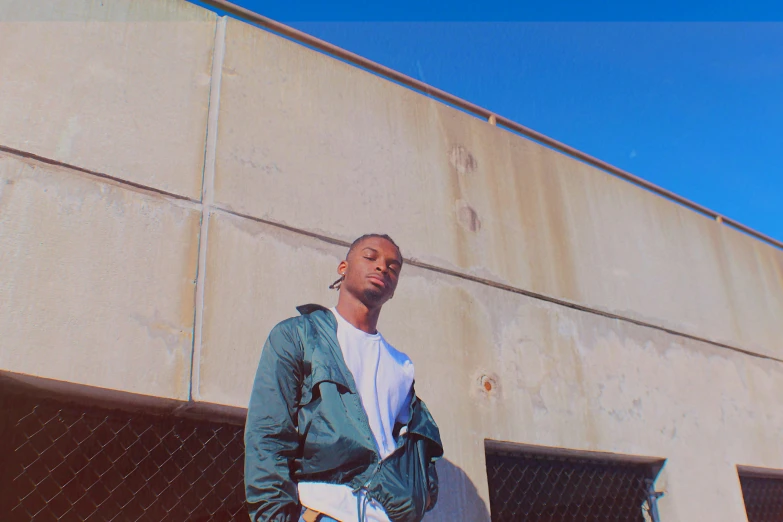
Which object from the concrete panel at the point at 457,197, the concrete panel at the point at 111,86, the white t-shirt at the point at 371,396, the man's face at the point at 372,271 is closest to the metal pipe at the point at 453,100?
the concrete panel at the point at 457,197

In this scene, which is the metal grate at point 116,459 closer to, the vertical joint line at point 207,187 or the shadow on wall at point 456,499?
the vertical joint line at point 207,187

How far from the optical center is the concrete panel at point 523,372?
3350 mm

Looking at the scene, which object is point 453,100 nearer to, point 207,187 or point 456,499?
point 207,187

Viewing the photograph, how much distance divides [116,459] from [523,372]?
84.4 inches

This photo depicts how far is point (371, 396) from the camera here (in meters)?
2.57

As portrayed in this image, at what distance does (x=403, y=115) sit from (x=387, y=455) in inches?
99.2

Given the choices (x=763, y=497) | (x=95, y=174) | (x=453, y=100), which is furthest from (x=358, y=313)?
(x=763, y=497)

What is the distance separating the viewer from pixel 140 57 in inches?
140

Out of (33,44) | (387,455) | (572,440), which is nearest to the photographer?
(387,455)

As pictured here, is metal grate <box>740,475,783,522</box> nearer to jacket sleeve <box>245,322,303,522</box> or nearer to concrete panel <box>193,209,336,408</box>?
concrete panel <box>193,209,336,408</box>

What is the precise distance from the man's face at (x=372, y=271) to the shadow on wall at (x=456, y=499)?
3.60 ft

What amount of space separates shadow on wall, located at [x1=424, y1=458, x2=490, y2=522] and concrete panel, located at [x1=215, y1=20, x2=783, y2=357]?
113cm

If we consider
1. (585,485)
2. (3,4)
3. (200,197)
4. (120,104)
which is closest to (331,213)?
(200,197)

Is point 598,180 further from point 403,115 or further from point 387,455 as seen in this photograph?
point 387,455
